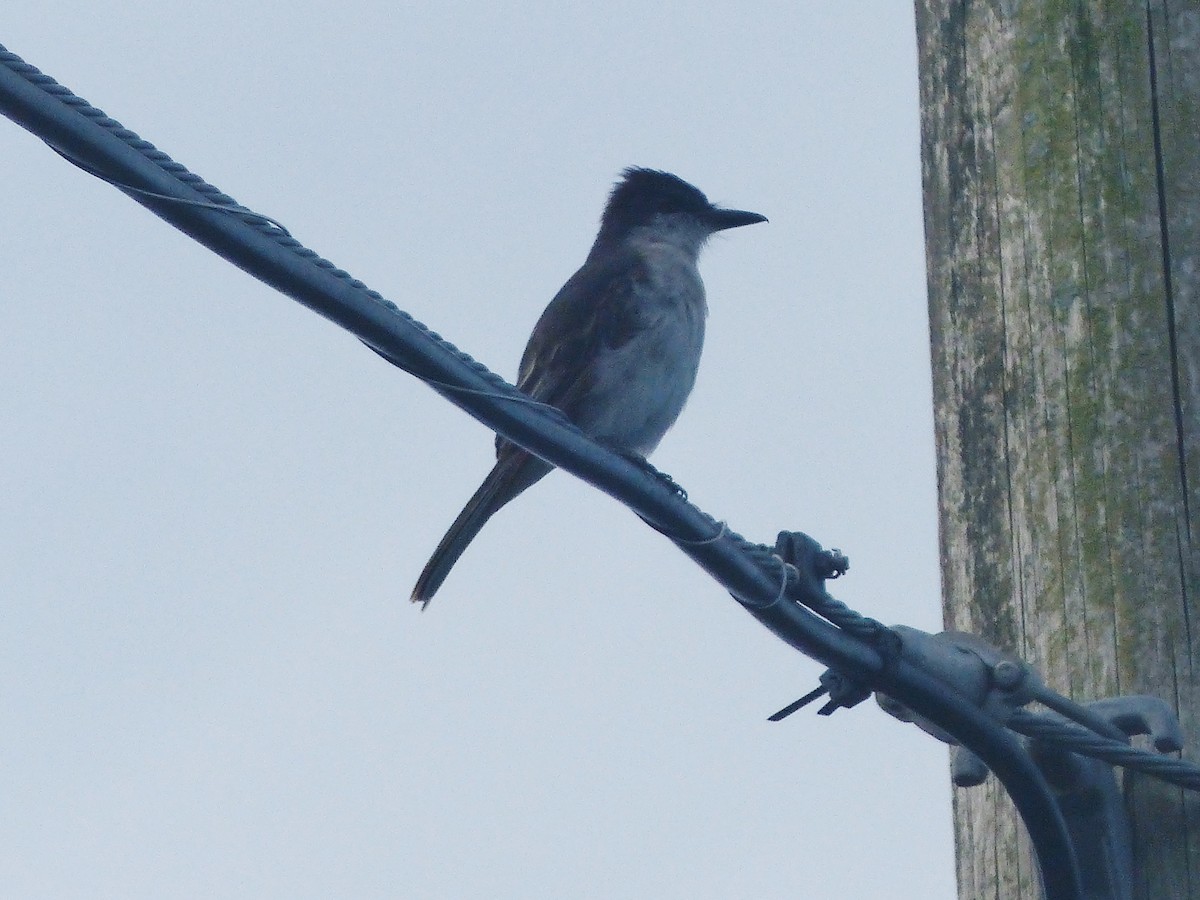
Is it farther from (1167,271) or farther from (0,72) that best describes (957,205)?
(0,72)

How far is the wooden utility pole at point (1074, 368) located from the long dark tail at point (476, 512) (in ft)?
7.35

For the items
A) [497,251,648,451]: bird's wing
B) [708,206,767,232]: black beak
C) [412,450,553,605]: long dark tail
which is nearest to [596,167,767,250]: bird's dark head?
[708,206,767,232]: black beak

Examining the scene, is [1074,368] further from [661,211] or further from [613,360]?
[661,211]

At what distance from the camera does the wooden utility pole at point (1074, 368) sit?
399 centimetres

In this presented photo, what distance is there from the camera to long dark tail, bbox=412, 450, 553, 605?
635 centimetres

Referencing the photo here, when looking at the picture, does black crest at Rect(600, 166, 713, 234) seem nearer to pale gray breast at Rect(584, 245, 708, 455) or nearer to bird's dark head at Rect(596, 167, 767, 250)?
bird's dark head at Rect(596, 167, 767, 250)

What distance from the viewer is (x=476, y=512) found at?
21.1 feet

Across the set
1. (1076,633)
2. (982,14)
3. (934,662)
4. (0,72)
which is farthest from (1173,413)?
(0,72)

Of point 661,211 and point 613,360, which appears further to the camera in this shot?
point 661,211

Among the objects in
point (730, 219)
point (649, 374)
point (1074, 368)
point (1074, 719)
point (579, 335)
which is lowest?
point (1074, 719)

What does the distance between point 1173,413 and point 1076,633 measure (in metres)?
0.47

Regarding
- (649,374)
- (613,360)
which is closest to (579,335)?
(613,360)

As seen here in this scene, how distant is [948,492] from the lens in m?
4.36

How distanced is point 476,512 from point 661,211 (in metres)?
2.65
